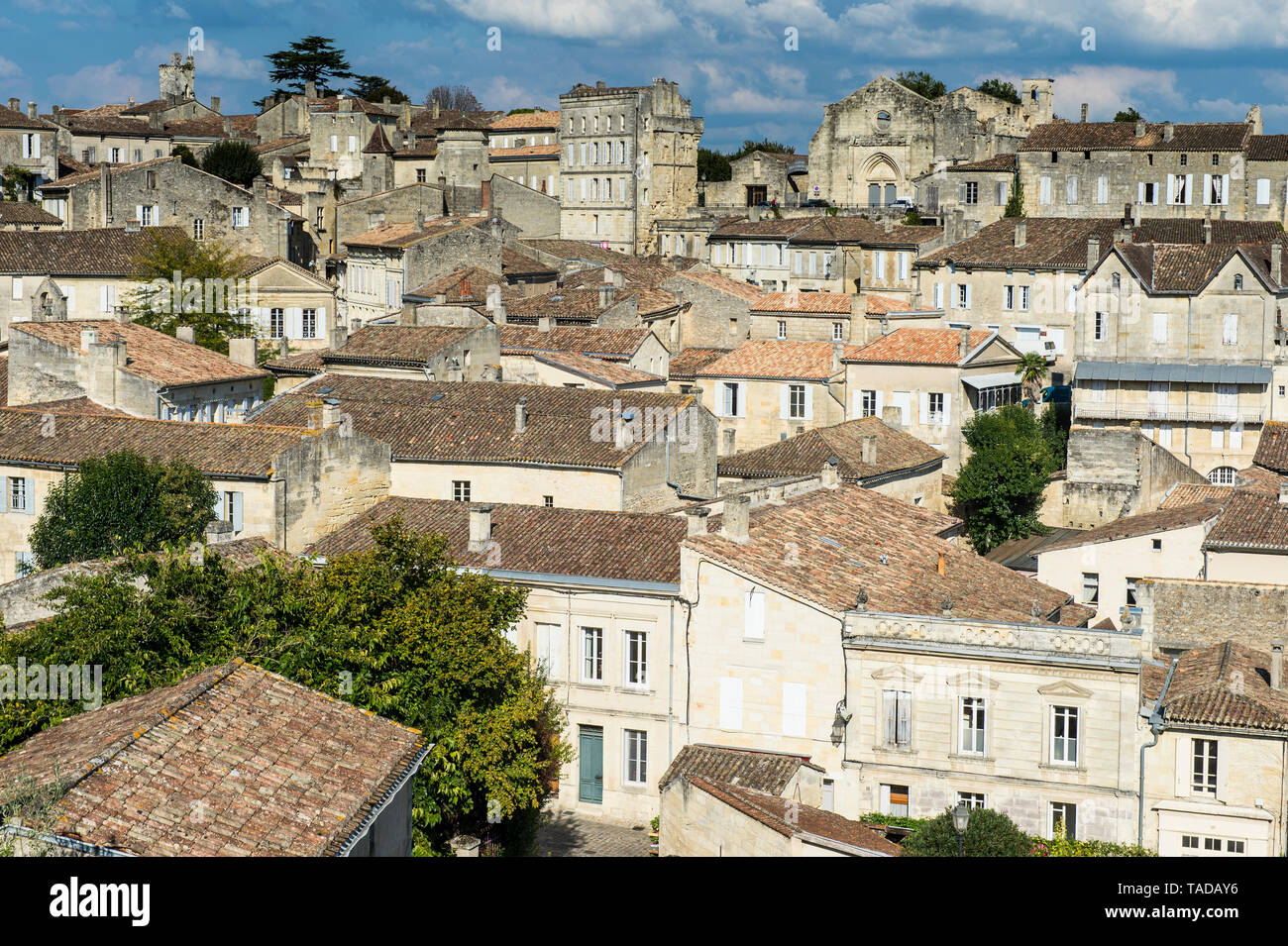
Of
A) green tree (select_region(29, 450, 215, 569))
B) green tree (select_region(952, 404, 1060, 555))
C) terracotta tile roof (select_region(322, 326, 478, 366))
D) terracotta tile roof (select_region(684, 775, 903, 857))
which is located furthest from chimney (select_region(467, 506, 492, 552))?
green tree (select_region(952, 404, 1060, 555))

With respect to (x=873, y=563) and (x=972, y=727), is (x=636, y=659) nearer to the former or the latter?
(x=873, y=563)

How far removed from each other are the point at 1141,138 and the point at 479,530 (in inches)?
2211

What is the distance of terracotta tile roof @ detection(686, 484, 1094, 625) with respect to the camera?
105ft

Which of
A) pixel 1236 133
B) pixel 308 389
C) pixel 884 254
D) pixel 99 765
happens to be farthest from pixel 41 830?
pixel 1236 133

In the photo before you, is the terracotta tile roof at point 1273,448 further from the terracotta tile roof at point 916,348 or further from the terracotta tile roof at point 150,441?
the terracotta tile roof at point 150,441

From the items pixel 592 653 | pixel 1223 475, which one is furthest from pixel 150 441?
pixel 1223 475

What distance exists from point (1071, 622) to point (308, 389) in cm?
2541

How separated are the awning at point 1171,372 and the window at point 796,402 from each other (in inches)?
377

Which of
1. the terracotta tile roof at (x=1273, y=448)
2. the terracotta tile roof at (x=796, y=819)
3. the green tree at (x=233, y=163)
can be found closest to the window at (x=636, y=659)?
the terracotta tile roof at (x=796, y=819)

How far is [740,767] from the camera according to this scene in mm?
30922

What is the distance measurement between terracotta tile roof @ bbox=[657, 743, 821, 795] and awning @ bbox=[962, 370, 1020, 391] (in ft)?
95.2

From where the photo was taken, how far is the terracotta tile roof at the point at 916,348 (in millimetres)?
58812

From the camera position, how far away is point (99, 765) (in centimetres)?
1625
